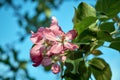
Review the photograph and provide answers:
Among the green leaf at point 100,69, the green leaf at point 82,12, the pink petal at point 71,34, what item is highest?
the green leaf at point 82,12

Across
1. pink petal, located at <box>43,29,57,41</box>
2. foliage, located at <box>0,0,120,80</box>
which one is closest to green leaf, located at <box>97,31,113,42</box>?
foliage, located at <box>0,0,120,80</box>

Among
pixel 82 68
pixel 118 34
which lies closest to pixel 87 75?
pixel 82 68

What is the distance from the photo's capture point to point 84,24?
3.05ft

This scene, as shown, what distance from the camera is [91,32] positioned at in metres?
0.93

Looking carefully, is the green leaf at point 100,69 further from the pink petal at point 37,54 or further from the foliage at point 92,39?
the pink petal at point 37,54

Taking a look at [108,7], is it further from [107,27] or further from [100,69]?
[100,69]

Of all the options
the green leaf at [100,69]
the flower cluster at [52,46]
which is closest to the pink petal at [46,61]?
the flower cluster at [52,46]

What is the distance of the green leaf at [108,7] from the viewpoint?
927 millimetres

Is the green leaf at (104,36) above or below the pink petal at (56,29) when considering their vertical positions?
below

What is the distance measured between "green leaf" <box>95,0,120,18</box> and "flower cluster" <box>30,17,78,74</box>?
0.10 metres

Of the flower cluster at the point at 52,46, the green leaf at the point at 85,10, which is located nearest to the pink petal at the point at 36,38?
the flower cluster at the point at 52,46

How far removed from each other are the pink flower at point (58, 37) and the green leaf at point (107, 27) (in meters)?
0.08

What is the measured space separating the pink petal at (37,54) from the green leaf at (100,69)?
129 mm

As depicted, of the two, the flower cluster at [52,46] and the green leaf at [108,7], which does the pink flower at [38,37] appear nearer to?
the flower cluster at [52,46]
